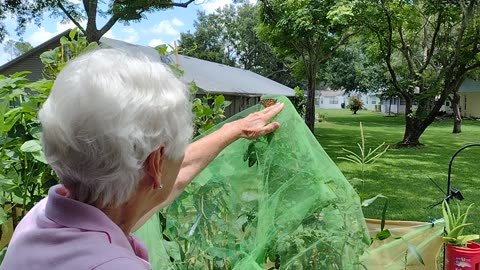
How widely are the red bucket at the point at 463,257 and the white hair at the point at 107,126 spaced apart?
144cm

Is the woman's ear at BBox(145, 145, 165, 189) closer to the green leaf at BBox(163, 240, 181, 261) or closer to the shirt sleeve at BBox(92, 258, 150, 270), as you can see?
the shirt sleeve at BBox(92, 258, 150, 270)

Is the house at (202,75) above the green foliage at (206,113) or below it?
above

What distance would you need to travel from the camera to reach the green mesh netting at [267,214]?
1.34 m

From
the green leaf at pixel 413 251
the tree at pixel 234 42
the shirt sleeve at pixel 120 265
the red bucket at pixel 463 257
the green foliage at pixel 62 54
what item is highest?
the tree at pixel 234 42

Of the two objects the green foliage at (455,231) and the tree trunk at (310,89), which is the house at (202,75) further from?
the green foliage at (455,231)

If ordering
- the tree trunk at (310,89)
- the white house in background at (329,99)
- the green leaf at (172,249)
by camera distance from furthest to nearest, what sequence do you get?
the white house in background at (329,99), the tree trunk at (310,89), the green leaf at (172,249)

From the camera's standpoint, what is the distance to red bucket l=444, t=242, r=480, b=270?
5.78ft

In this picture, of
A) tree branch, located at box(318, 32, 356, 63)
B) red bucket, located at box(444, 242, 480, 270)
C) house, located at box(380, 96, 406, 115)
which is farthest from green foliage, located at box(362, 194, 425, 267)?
house, located at box(380, 96, 406, 115)

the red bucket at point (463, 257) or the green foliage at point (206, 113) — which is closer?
the red bucket at point (463, 257)

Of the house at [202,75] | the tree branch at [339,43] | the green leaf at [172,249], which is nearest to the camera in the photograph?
the green leaf at [172,249]

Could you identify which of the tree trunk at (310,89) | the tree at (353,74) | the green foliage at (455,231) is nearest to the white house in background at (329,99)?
the tree at (353,74)

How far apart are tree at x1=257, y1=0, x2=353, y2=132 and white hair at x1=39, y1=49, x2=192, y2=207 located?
9740mm

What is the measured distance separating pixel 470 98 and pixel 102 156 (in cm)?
3259

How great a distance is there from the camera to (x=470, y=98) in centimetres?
2942
